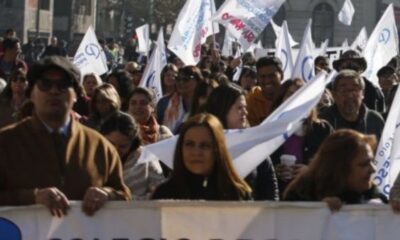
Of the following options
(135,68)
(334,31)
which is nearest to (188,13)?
(135,68)

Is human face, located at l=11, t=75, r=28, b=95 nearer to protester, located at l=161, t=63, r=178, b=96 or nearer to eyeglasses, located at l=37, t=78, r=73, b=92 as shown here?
protester, located at l=161, t=63, r=178, b=96

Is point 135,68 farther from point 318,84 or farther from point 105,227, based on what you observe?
point 105,227

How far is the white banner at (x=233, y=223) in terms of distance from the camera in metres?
6.01

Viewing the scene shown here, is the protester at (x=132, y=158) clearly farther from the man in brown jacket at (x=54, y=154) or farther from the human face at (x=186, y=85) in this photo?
the human face at (x=186, y=85)

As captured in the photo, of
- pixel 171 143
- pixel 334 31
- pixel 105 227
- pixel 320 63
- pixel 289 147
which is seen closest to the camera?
pixel 105 227

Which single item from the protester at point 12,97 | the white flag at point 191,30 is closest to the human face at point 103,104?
the protester at point 12,97

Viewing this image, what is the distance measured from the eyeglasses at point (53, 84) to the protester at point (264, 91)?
12.9 feet

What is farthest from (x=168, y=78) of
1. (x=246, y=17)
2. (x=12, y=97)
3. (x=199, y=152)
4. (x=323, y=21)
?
(x=323, y=21)

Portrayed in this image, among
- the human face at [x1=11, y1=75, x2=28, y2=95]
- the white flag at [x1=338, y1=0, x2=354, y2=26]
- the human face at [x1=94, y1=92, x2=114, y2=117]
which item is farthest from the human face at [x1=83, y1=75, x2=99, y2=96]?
the white flag at [x1=338, y1=0, x2=354, y2=26]

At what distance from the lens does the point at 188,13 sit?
659 inches

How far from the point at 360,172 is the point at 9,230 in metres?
1.66

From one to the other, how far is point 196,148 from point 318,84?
4.84 ft

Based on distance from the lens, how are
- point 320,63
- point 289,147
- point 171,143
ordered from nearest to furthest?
point 171,143
point 289,147
point 320,63

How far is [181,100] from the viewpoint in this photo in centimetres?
1129
